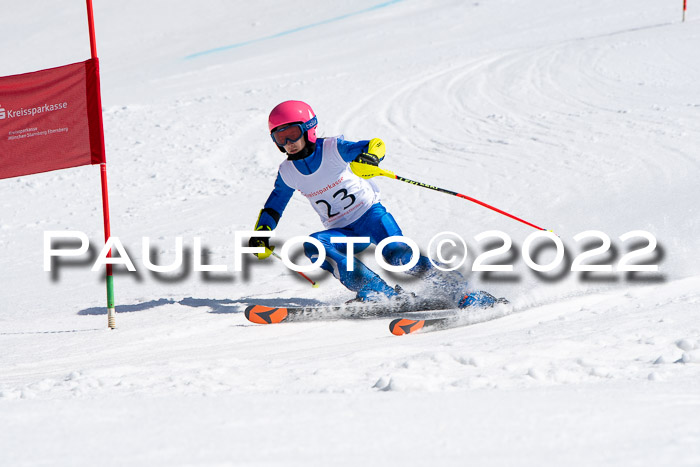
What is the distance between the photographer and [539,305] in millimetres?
5086

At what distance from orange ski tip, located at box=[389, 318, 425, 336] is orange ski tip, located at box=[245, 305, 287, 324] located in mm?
998

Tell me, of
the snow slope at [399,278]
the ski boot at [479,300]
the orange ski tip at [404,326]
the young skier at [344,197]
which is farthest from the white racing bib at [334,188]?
the orange ski tip at [404,326]

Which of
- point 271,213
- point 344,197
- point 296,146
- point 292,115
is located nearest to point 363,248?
point 344,197

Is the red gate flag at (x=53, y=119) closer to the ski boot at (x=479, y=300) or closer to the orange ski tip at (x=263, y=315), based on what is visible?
the orange ski tip at (x=263, y=315)

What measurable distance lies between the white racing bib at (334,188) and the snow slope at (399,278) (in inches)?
33.1

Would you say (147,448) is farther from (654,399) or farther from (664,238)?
(664,238)

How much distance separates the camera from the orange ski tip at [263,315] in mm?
5441

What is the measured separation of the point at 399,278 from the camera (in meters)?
6.38

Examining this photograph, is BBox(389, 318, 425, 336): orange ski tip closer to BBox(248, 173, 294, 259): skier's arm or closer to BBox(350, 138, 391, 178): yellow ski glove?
BBox(350, 138, 391, 178): yellow ski glove

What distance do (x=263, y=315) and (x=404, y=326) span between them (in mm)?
1163

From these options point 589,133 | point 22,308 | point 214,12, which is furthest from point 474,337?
point 214,12

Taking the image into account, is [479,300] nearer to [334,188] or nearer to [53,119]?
[334,188]

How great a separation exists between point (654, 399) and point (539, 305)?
2.46 m

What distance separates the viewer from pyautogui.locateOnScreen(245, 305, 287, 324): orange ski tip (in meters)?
5.44
